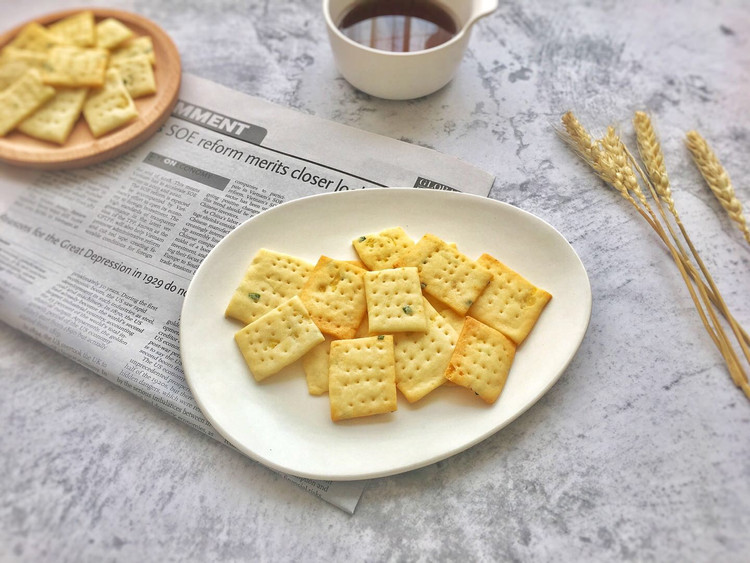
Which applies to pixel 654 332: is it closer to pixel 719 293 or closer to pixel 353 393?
pixel 719 293

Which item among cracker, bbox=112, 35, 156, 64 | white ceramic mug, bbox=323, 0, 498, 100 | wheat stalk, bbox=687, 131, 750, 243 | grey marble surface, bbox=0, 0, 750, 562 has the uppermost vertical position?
white ceramic mug, bbox=323, 0, 498, 100

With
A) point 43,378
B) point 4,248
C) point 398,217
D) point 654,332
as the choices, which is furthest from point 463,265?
point 4,248

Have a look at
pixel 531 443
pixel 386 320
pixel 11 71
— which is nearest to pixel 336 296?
pixel 386 320

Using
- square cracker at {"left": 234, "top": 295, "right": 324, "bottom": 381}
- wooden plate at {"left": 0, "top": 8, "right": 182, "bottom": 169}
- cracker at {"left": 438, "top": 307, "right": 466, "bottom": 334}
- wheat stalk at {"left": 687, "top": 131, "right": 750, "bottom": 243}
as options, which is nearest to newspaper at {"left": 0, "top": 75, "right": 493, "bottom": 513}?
wooden plate at {"left": 0, "top": 8, "right": 182, "bottom": 169}

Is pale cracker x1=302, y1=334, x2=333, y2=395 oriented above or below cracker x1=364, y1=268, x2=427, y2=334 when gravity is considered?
below

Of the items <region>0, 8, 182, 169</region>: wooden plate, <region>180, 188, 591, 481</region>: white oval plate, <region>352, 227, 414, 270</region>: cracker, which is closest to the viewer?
<region>180, 188, 591, 481</region>: white oval plate

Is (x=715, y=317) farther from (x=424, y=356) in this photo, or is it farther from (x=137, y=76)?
(x=137, y=76)

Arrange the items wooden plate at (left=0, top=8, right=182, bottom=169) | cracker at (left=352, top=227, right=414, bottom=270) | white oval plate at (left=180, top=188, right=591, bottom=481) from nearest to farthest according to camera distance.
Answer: white oval plate at (left=180, top=188, right=591, bottom=481), cracker at (left=352, top=227, right=414, bottom=270), wooden plate at (left=0, top=8, right=182, bottom=169)

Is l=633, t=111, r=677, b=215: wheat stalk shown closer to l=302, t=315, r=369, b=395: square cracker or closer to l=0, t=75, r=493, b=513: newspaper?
l=0, t=75, r=493, b=513: newspaper
